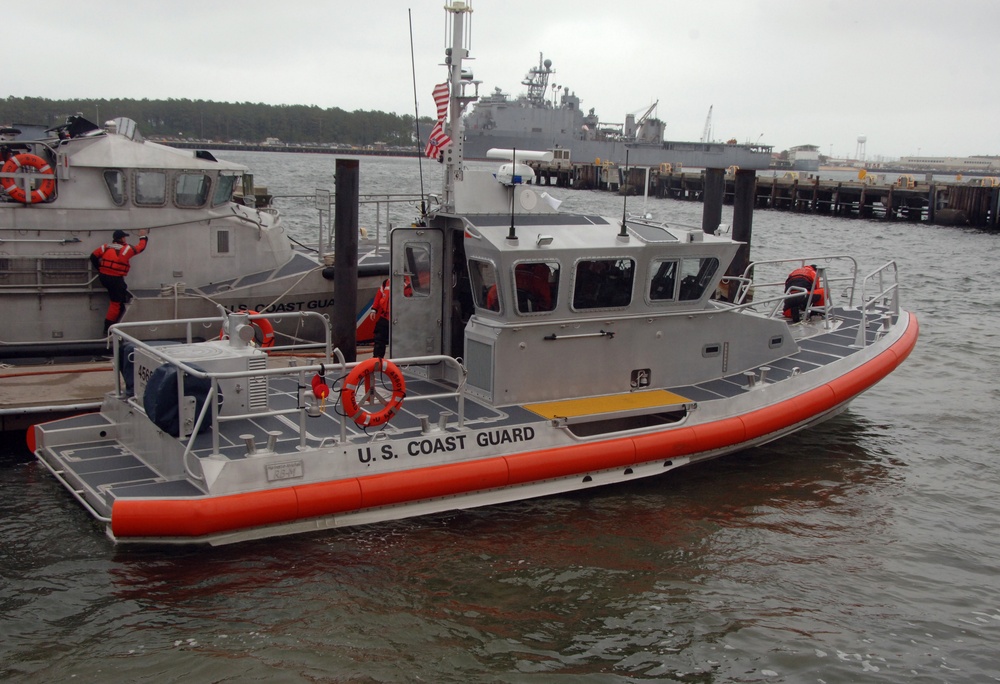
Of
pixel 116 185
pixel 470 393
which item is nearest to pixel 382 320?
pixel 470 393

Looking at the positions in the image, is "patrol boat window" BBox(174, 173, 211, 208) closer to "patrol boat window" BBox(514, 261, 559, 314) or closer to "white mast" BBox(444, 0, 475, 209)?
"white mast" BBox(444, 0, 475, 209)

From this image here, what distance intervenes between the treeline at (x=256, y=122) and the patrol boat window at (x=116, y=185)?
9276 centimetres

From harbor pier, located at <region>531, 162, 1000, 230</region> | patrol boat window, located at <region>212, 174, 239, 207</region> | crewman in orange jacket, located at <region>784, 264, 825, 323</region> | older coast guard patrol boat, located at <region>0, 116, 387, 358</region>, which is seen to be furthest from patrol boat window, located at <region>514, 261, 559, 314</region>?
harbor pier, located at <region>531, 162, 1000, 230</region>

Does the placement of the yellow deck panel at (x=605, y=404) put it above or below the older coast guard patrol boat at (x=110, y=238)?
below

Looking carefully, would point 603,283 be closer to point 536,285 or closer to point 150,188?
point 536,285

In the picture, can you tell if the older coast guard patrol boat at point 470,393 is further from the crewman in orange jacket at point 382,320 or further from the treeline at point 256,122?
the treeline at point 256,122

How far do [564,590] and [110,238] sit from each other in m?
8.25

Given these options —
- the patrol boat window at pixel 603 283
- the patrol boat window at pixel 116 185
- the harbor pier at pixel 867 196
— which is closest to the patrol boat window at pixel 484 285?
the patrol boat window at pixel 603 283

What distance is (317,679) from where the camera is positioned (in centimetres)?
581

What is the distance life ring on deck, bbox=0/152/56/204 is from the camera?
461 inches

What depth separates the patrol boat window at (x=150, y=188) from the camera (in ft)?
40.4

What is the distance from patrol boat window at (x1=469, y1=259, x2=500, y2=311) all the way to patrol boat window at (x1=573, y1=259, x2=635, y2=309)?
2.51 feet

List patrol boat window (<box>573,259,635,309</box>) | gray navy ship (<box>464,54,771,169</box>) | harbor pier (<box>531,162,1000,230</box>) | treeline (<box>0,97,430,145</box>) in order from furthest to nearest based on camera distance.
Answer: treeline (<box>0,97,430,145</box>), gray navy ship (<box>464,54,771,169</box>), harbor pier (<box>531,162,1000,230</box>), patrol boat window (<box>573,259,635,309</box>)

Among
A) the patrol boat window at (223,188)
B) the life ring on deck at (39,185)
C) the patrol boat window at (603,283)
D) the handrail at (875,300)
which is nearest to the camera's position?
the patrol boat window at (603,283)
